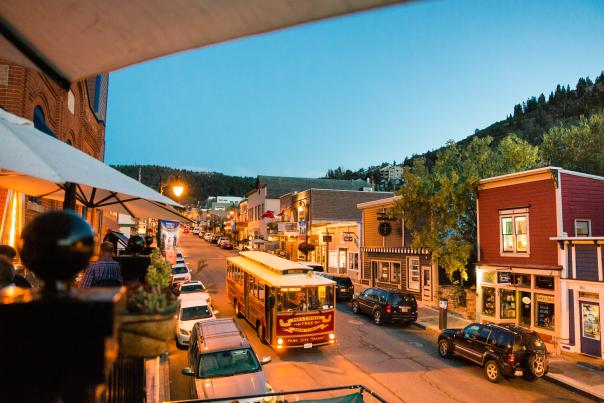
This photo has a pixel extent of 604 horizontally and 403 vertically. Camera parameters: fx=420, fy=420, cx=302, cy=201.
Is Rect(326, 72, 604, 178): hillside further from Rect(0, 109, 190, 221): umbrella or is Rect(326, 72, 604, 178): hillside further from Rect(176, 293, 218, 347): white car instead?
Rect(0, 109, 190, 221): umbrella

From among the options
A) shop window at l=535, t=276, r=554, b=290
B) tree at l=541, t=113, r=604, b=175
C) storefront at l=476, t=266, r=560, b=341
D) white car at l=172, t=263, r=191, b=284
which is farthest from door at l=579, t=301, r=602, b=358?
white car at l=172, t=263, r=191, b=284

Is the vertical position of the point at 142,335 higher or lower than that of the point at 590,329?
higher

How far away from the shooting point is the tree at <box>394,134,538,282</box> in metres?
21.5

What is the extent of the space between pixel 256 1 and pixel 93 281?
4377mm

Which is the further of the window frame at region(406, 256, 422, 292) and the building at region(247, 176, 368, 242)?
the building at region(247, 176, 368, 242)

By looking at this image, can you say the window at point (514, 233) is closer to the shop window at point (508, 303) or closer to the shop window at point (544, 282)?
the shop window at point (544, 282)

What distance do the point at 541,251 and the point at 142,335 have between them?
1918 centimetres

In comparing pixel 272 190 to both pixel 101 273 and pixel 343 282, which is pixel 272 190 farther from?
pixel 101 273

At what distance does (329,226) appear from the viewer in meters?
40.6

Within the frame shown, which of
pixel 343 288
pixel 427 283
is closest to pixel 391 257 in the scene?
pixel 427 283

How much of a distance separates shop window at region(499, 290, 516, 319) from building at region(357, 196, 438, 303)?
5703 millimetres

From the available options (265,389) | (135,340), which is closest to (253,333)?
(265,389)

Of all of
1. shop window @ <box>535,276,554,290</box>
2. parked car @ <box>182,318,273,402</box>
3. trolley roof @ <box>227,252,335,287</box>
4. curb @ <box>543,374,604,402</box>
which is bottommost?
curb @ <box>543,374,604,402</box>

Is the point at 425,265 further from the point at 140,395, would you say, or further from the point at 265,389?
the point at 140,395
